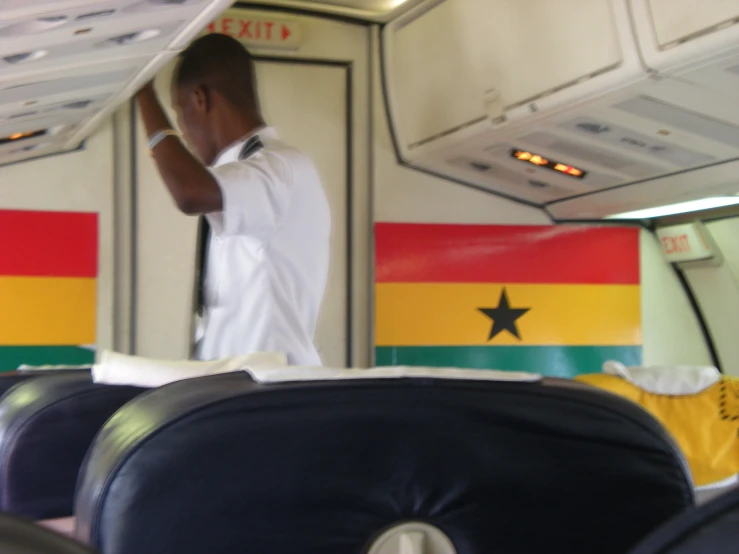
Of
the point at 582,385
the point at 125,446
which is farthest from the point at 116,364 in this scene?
the point at 582,385

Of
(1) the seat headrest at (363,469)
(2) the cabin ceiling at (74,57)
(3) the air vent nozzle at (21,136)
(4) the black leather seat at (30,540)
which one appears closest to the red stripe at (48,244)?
(2) the cabin ceiling at (74,57)

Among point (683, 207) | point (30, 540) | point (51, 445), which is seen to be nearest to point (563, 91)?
point (683, 207)

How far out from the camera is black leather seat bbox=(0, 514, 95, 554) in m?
0.42

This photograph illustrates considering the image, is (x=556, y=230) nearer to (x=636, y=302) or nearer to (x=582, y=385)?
(x=636, y=302)

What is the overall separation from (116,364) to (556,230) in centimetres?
300

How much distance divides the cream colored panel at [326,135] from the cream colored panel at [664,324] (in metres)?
1.44

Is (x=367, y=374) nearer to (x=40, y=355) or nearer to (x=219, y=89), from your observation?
(x=219, y=89)

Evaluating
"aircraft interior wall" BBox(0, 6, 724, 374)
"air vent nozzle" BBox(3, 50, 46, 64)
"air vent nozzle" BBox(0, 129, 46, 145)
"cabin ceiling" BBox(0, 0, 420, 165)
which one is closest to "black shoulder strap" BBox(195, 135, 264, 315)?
"cabin ceiling" BBox(0, 0, 420, 165)

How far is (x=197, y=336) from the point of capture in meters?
2.14

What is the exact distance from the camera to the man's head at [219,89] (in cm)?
222

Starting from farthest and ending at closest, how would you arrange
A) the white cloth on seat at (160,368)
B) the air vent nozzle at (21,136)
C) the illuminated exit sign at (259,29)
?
the illuminated exit sign at (259,29)
the air vent nozzle at (21,136)
the white cloth on seat at (160,368)

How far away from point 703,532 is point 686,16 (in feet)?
6.68

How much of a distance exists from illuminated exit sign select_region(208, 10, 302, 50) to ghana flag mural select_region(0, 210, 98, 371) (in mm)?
991

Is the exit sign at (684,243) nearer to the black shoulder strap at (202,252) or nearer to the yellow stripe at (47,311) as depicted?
the black shoulder strap at (202,252)
